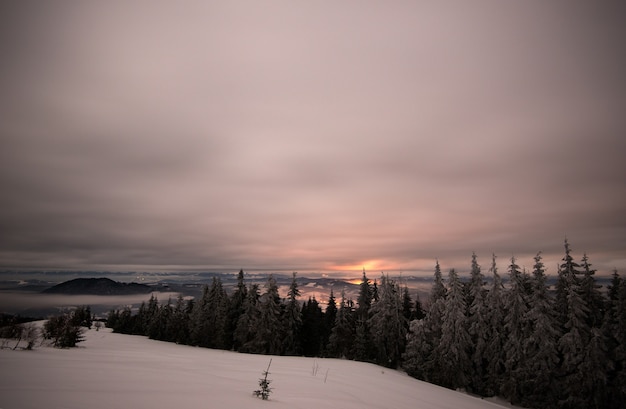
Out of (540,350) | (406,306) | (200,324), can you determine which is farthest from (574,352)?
(200,324)

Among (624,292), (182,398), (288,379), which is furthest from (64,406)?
(624,292)

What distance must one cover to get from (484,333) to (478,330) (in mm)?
627

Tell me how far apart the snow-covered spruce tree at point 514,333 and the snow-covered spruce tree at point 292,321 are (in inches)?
1085

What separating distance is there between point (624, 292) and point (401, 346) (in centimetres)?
2668

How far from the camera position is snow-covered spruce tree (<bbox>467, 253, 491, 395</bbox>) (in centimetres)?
3291

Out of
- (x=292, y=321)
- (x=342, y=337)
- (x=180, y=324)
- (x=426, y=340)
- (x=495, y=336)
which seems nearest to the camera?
(x=495, y=336)

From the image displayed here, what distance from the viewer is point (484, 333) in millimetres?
33000

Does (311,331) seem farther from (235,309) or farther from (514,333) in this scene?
(514,333)

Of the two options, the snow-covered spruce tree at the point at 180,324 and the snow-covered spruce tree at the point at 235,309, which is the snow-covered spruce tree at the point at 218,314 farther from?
the snow-covered spruce tree at the point at 180,324

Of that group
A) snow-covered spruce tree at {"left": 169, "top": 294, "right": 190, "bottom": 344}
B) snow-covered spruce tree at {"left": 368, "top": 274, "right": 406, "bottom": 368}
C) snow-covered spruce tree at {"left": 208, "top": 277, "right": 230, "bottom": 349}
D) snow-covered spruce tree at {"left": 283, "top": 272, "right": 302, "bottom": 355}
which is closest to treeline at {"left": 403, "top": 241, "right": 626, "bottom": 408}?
snow-covered spruce tree at {"left": 368, "top": 274, "right": 406, "bottom": 368}

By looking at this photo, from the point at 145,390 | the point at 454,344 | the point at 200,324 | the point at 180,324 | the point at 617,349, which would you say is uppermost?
the point at 145,390

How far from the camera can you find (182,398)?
6.25m

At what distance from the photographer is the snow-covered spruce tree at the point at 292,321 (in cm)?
4528

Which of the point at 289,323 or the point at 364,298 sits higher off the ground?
the point at 364,298
